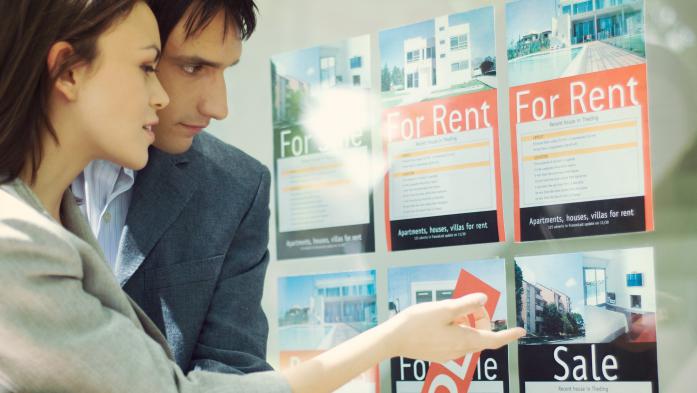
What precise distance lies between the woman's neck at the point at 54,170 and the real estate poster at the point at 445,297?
2.58ft

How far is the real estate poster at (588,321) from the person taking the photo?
5.13ft

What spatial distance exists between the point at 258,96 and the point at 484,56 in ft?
1.86

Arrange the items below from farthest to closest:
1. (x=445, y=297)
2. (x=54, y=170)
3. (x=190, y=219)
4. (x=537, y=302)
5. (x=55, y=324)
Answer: (x=445, y=297), (x=537, y=302), (x=190, y=219), (x=54, y=170), (x=55, y=324)

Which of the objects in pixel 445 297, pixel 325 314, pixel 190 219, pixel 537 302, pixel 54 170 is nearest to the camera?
pixel 54 170

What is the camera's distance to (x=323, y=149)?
6.53 ft

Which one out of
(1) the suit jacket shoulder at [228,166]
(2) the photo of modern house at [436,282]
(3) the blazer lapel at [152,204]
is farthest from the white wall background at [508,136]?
(3) the blazer lapel at [152,204]

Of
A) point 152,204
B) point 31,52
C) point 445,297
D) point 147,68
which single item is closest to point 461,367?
A: point 445,297

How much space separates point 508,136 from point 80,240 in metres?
0.85

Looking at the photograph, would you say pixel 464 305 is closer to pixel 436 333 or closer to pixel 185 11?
pixel 436 333

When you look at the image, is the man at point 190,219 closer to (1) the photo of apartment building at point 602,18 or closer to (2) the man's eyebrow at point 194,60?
(2) the man's eyebrow at point 194,60

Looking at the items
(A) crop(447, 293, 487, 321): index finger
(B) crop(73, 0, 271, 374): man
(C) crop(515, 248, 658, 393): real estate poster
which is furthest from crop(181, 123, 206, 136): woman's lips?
(C) crop(515, 248, 658, 393): real estate poster

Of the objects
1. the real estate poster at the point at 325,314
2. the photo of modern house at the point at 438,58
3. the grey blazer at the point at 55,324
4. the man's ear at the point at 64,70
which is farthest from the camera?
the real estate poster at the point at 325,314

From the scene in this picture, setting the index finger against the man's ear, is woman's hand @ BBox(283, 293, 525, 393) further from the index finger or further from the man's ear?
the man's ear

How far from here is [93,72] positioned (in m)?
1.20
